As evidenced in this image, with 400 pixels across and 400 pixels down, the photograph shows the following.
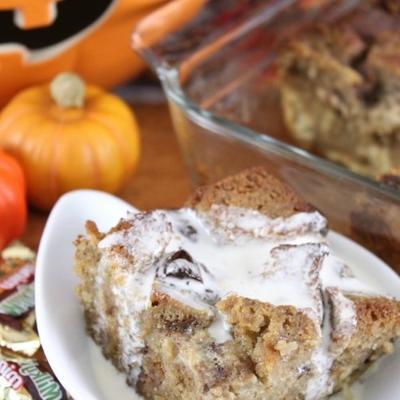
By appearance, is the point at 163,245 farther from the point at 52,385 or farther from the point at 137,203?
the point at 137,203

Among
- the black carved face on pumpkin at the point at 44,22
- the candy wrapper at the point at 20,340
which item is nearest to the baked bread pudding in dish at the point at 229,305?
the candy wrapper at the point at 20,340

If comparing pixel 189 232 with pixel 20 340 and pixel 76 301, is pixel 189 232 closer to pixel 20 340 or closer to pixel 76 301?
pixel 76 301

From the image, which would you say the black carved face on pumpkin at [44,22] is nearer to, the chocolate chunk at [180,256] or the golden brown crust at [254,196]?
the golden brown crust at [254,196]

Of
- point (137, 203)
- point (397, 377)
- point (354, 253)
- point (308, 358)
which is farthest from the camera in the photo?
point (137, 203)

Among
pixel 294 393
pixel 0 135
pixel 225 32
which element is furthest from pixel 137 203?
pixel 294 393

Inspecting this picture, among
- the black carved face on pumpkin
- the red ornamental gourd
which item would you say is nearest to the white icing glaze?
the red ornamental gourd
